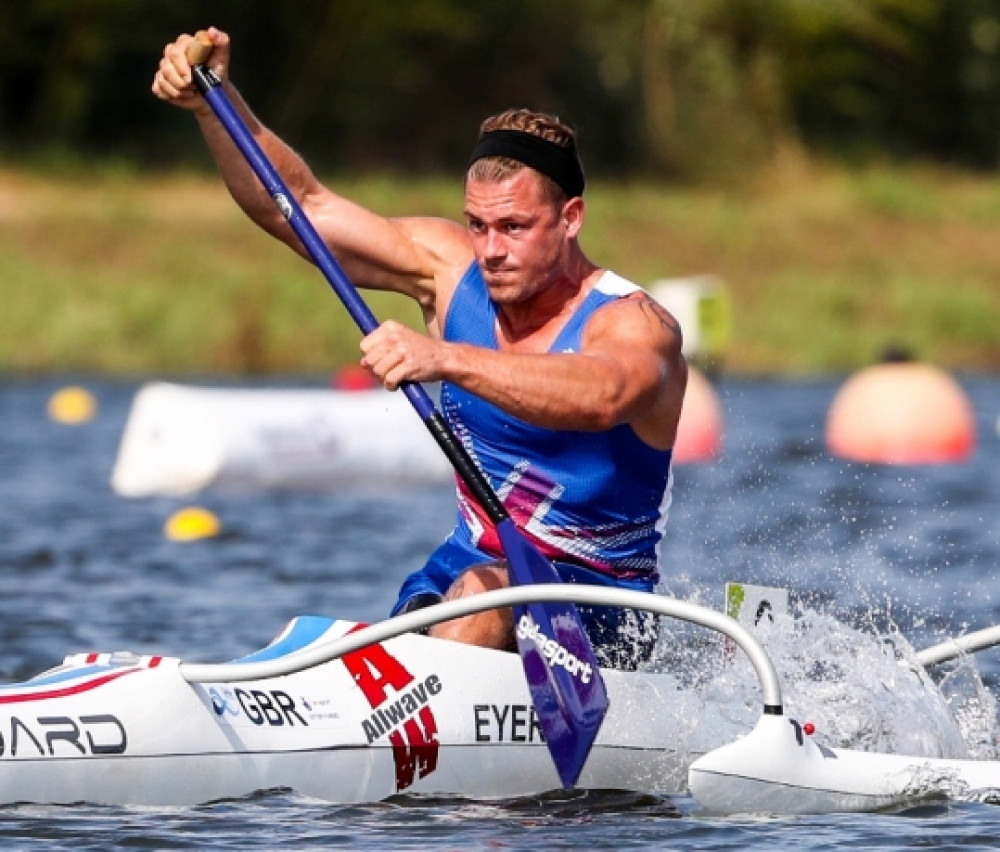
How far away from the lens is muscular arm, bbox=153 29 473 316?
6082 mm

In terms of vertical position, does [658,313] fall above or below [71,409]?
below

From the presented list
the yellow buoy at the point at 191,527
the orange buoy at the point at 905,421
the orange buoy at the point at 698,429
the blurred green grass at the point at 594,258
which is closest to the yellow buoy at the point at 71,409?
the blurred green grass at the point at 594,258

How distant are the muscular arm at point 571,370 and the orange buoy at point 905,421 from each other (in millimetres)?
10363

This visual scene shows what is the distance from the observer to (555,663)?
18.1ft

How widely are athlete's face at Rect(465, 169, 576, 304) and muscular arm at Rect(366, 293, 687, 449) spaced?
21 centimetres

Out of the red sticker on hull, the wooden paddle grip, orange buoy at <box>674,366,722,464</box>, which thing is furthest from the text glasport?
orange buoy at <box>674,366,722,464</box>

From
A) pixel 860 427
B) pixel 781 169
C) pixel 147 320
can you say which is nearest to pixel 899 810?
pixel 860 427

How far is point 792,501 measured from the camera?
13758 millimetres

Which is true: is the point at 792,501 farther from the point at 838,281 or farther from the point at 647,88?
the point at 647,88

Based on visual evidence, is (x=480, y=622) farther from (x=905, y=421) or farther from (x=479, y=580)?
(x=905, y=421)

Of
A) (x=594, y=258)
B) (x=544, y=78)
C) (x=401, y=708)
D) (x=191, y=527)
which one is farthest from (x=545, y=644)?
(x=544, y=78)

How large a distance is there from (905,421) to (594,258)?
9.57m

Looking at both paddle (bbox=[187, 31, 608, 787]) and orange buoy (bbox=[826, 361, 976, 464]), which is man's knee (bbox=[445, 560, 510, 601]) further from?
orange buoy (bbox=[826, 361, 976, 464])

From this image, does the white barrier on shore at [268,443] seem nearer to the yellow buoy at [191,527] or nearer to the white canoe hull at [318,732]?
the yellow buoy at [191,527]
